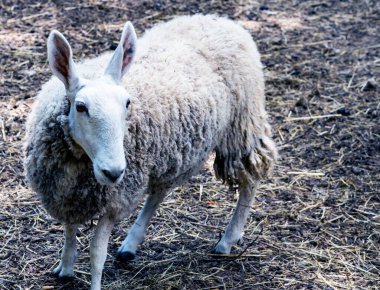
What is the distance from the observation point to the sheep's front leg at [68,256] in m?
3.93

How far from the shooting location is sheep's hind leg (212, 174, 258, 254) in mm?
4488

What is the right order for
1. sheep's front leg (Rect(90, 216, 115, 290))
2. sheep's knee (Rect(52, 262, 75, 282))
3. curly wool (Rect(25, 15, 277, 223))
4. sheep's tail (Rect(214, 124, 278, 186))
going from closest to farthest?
curly wool (Rect(25, 15, 277, 223))
sheep's front leg (Rect(90, 216, 115, 290))
sheep's knee (Rect(52, 262, 75, 282))
sheep's tail (Rect(214, 124, 278, 186))

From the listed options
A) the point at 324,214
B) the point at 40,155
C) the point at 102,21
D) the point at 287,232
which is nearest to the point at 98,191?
the point at 40,155

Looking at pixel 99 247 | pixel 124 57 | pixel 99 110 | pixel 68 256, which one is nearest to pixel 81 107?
pixel 99 110

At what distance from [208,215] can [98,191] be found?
58.2 inches

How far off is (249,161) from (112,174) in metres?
1.43

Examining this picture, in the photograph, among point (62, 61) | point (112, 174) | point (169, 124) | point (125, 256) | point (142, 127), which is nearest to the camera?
point (112, 174)

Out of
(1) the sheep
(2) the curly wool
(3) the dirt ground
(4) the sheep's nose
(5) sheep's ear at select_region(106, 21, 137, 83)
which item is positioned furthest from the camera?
(3) the dirt ground

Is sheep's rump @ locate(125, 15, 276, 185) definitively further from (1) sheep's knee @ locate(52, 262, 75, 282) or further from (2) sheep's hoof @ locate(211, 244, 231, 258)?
(1) sheep's knee @ locate(52, 262, 75, 282)

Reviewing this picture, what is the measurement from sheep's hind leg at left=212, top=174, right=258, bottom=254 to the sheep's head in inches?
54.5

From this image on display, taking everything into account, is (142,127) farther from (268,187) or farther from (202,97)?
(268,187)

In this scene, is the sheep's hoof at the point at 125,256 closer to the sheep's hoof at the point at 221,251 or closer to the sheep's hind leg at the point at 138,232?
the sheep's hind leg at the point at 138,232

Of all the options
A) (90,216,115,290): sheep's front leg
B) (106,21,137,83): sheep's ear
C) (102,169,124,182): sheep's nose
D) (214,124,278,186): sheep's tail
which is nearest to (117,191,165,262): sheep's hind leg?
(214,124,278,186): sheep's tail

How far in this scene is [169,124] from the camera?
151 inches
